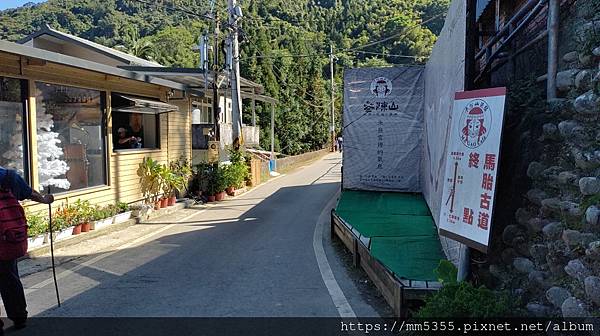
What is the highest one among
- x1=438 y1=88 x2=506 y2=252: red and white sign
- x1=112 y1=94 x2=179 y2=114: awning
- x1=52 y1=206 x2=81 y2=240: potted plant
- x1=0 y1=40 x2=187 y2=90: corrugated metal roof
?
x1=0 y1=40 x2=187 y2=90: corrugated metal roof

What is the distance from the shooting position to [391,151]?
11938 millimetres

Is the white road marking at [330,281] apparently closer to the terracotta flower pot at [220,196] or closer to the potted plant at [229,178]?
the terracotta flower pot at [220,196]

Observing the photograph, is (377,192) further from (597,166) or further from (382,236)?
(597,166)

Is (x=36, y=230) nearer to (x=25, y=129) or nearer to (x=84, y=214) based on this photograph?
(x=84, y=214)

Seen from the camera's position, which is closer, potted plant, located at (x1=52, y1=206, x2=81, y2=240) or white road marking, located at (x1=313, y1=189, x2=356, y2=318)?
white road marking, located at (x1=313, y1=189, x2=356, y2=318)

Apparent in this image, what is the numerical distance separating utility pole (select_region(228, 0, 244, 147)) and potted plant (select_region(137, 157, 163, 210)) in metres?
5.42

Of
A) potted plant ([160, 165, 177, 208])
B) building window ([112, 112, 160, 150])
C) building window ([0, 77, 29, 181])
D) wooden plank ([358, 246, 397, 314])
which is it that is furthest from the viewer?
potted plant ([160, 165, 177, 208])

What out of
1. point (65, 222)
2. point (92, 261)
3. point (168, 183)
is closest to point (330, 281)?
point (92, 261)

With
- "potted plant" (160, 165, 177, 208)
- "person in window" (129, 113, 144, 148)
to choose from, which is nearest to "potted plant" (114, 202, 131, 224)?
"potted plant" (160, 165, 177, 208)

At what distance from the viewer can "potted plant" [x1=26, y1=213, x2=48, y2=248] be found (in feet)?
26.1

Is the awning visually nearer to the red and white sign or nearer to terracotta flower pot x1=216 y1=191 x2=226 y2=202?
terracotta flower pot x1=216 y1=191 x2=226 y2=202

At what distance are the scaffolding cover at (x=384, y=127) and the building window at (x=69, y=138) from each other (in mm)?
5904

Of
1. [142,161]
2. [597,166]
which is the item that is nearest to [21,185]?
[597,166]

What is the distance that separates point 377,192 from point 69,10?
49046 mm
